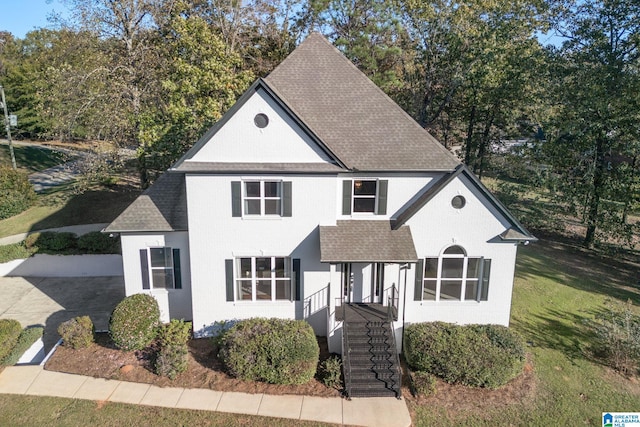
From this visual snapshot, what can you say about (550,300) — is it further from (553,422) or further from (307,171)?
(307,171)

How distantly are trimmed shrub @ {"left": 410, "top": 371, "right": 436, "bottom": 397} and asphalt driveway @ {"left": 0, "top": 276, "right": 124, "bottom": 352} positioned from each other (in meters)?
13.0

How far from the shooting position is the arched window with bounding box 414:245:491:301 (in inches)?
639

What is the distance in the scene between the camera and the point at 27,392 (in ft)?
45.4

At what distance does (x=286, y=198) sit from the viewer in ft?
51.3

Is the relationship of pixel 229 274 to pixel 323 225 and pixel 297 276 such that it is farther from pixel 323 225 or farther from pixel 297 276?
pixel 323 225

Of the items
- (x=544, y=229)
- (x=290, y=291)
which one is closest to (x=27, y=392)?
(x=290, y=291)

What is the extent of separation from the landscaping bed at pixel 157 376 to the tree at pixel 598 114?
2272 centimetres

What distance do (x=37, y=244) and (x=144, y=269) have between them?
11.5 meters

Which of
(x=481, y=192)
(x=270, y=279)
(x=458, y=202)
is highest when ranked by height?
(x=481, y=192)

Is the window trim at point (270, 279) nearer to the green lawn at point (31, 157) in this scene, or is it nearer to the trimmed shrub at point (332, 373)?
the trimmed shrub at point (332, 373)

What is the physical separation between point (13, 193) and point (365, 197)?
3087 centimetres

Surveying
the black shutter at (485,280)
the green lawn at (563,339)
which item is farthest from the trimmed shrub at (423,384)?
the black shutter at (485,280)

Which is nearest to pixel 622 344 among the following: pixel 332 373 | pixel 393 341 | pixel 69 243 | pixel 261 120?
pixel 393 341

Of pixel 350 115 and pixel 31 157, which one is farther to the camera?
pixel 31 157
